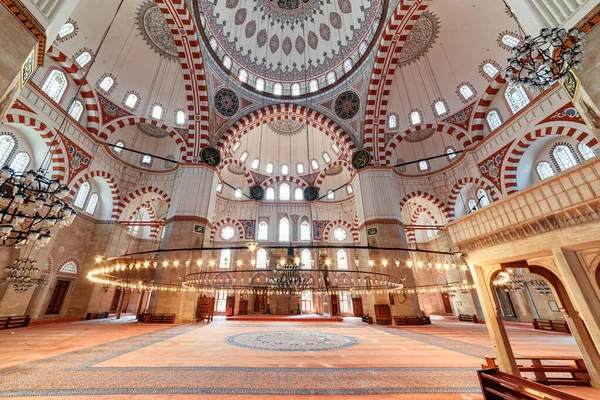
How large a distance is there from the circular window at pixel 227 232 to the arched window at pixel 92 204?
7716mm

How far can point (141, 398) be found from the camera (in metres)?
2.63

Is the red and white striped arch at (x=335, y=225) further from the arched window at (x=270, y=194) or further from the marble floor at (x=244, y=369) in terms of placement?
the marble floor at (x=244, y=369)

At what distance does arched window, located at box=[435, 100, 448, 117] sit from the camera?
41.9 ft

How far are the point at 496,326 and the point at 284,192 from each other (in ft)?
54.2

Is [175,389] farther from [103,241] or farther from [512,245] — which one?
[103,241]

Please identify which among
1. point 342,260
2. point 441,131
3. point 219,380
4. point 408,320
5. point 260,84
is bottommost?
point 219,380

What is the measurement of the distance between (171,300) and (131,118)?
30.8 feet

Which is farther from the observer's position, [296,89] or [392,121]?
[296,89]

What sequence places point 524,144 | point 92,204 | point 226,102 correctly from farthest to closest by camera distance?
1. point 226,102
2. point 92,204
3. point 524,144

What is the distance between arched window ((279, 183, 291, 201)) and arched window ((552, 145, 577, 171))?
14.8 meters

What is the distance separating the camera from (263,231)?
18141 millimetres

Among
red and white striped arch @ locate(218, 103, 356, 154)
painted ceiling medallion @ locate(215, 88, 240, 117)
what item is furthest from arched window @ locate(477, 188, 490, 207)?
painted ceiling medallion @ locate(215, 88, 240, 117)

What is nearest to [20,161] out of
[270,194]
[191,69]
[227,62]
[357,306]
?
[191,69]

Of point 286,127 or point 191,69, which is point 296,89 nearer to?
point 286,127
